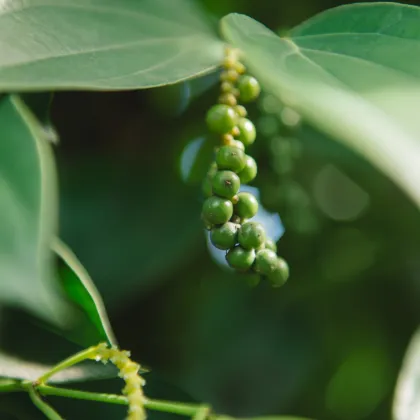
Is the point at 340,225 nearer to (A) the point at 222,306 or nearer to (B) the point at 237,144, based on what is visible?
(A) the point at 222,306

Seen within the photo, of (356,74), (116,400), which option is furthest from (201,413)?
(356,74)

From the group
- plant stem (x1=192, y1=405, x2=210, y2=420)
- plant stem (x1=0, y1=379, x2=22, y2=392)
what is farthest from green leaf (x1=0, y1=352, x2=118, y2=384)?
plant stem (x1=192, y1=405, x2=210, y2=420)

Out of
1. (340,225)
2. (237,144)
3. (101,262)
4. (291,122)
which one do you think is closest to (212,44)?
(237,144)

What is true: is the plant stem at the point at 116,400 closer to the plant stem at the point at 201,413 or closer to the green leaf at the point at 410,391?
the plant stem at the point at 201,413

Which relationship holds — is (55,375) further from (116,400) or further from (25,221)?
(25,221)

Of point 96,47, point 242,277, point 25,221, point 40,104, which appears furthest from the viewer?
point 242,277

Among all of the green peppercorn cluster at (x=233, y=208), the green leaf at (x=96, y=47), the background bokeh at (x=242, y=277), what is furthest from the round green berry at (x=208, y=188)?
the background bokeh at (x=242, y=277)

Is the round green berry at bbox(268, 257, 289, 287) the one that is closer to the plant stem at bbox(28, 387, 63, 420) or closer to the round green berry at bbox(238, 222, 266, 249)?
the round green berry at bbox(238, 222, 266, 249)
